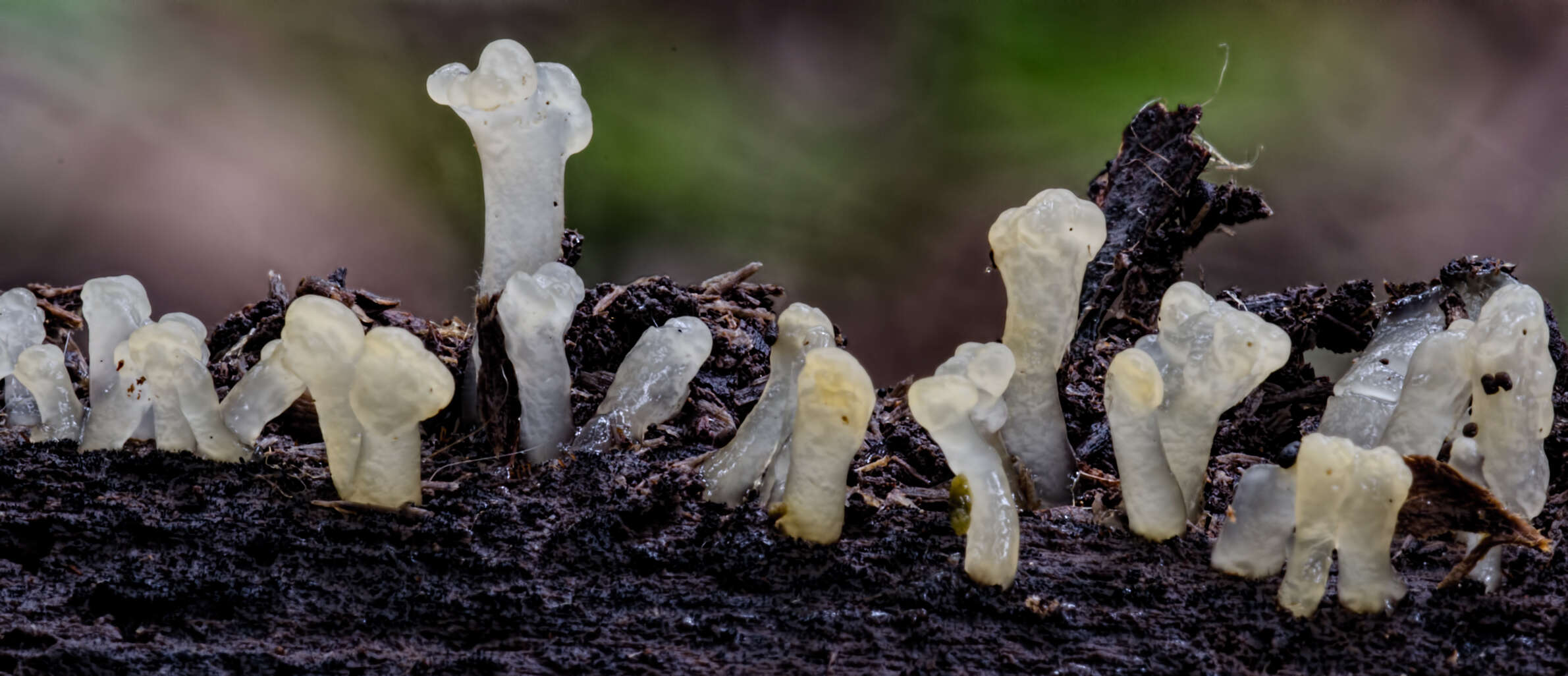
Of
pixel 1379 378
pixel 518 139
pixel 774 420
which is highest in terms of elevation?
pixel 518 139

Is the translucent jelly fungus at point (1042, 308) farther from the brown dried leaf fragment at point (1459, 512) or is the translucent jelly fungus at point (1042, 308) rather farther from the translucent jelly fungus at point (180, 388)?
the translucent jelly fungus at point (180, 388)

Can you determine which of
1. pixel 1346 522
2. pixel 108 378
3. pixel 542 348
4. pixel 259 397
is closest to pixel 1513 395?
pixel 1346 522

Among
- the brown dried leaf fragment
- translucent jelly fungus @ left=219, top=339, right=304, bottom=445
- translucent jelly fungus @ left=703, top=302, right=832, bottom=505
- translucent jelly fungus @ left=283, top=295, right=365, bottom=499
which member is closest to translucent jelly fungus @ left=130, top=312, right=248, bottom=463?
translucent jelly fungus @ left=219, top=339, right=304, bottom=445

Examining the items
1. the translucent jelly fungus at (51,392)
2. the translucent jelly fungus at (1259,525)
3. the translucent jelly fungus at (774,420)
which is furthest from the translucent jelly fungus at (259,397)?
the translucent jelly fungus at (1259,525)

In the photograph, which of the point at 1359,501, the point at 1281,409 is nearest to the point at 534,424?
the point at 1359,501

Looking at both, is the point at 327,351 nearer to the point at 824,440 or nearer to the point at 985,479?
the point at 824,440

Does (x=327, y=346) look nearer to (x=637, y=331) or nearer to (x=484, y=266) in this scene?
(x=484, y=266)
